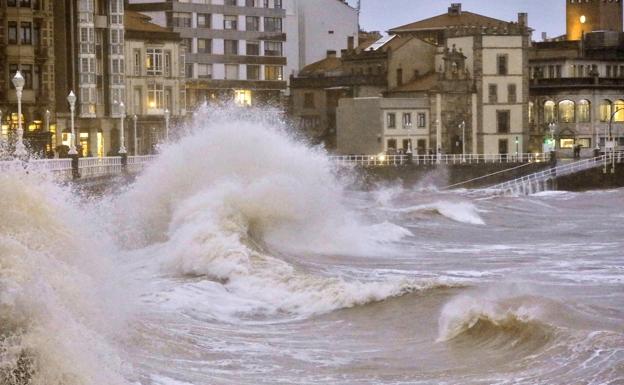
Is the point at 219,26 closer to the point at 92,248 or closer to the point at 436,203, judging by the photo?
the point at 436,203

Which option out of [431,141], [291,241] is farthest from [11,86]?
[431,141]

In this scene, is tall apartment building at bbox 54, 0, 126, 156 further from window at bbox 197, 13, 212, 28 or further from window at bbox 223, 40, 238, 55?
window at bbox 223, 40, 238, 55

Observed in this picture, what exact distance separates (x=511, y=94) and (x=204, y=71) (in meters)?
21.0

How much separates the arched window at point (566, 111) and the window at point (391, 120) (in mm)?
15476

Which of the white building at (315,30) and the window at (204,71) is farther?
the white building at (315,30)

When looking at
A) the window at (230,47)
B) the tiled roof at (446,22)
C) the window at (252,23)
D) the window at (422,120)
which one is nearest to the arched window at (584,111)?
the tiled roof at (446,22)

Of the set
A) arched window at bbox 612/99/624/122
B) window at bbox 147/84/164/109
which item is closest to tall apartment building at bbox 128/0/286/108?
window at bbox 147/84/164/109

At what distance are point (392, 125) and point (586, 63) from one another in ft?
72.2

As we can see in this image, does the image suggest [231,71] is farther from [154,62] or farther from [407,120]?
[154,62]

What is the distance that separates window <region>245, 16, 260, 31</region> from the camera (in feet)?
334

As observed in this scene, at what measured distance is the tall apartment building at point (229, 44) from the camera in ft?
320

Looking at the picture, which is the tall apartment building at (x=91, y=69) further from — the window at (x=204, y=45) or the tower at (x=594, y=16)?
the tower at (x=594, y=16)

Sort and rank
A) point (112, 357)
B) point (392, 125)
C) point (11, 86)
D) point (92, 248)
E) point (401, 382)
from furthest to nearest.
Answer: point (392, 125) → point (11, 86) → point (92, 248) → point (401, 382) → point (112, 357)

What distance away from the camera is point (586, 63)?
345 ft
